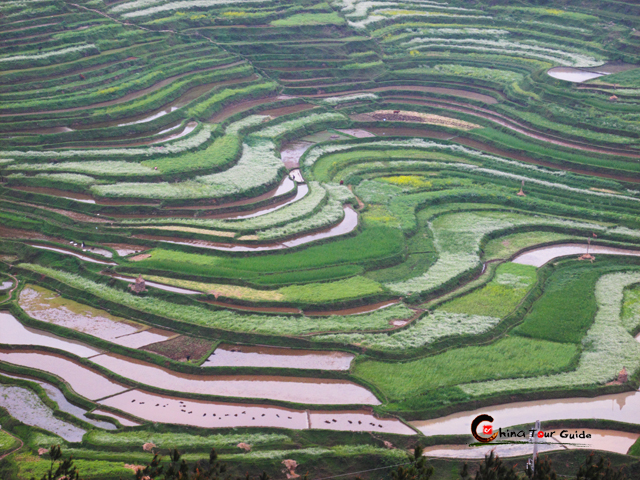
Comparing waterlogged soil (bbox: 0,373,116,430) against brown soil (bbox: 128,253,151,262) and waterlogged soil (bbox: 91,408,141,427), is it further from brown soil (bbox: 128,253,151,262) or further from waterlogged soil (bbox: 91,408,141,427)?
brown soil (bbox: 128,253,151,262)

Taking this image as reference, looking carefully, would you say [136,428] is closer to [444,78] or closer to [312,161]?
[312,161]

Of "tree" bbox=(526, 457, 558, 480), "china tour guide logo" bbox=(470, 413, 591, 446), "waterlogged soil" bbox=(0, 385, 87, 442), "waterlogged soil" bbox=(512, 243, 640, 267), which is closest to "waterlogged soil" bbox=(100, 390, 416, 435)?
"waterlogged soil" bbox=(0, 385, 87, 442)

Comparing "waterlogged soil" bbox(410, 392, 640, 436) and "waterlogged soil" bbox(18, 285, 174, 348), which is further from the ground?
"waterlogged soil" bbox(410, 392, 640, 436)

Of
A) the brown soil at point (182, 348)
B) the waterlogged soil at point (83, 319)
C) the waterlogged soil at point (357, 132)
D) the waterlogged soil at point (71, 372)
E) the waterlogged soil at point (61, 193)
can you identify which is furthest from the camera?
the waterlogged soil at point (357, 132)

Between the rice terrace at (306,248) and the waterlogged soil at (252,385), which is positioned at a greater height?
the rice terrace at (306,248)

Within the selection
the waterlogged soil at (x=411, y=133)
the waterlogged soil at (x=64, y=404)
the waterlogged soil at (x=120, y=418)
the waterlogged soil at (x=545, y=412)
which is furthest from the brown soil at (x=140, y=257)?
the waterlogged soil at (x=411, y=133)

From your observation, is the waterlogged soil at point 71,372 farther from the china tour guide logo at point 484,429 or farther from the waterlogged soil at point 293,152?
the waterlogged soil at point 293,152
